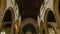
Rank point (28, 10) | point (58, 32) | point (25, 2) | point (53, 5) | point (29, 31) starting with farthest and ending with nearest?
point (29, 31) < point (28, 10) < point (25, 2) < point (53, 5) < point (58, 32)

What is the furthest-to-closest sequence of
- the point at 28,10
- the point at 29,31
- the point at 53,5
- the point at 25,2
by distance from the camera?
the point at 29,31 < the point at 28,10 < the point at 25,2 < the point at 53,5

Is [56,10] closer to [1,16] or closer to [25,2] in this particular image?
[1,16]

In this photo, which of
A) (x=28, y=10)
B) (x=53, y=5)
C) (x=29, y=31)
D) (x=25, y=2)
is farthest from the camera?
(x=29, y=31)

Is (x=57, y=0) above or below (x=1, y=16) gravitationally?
above

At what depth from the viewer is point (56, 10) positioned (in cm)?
768

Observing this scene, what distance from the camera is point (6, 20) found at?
28.1 ft

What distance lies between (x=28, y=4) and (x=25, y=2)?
0.36 meters

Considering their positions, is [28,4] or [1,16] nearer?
[1,16]

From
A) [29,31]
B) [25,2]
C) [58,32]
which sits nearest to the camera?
[58,32]

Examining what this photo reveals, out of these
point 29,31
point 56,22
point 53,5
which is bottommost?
point 29,31

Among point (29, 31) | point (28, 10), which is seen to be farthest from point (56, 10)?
point (29, 31)

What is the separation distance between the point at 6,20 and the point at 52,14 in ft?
6.42

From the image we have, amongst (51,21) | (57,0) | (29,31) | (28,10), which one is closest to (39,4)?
(28,10)

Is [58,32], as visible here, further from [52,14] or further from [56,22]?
[52,14]
